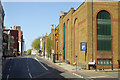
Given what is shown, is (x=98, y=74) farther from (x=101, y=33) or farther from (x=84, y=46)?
(x=101, y=33)

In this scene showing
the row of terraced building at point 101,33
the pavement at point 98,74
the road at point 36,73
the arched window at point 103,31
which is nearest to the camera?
the road at point 36,73

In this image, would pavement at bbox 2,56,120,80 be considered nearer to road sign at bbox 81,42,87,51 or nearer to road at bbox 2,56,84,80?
road at bbox 2,56,84,80

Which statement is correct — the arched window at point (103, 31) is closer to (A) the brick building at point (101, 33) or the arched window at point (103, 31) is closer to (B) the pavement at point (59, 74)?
(A) the brick building at point (101, 33)

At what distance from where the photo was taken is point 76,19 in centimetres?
4875

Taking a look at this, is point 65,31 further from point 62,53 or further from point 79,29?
point 79,29

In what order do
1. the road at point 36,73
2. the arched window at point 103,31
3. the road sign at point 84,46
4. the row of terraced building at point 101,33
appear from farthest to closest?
1. the arched window at point 103,31
2. the row of terraced building at point 101,33
3. the road sign at point 84,46
4. the road at point 36,73

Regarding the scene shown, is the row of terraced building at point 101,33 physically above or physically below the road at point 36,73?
above

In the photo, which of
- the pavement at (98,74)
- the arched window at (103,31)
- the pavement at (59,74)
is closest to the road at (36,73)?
the pavement at (59,74)

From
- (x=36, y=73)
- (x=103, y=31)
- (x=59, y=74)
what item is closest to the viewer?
(x=59, y=74)

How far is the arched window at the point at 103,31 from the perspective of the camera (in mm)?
40406

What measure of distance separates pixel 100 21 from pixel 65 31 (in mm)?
21915

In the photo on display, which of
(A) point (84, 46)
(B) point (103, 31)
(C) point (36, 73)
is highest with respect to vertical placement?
(B) point (103, 31)

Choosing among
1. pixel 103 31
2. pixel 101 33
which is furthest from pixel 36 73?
pixel 103 31

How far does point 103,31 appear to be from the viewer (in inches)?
1606
